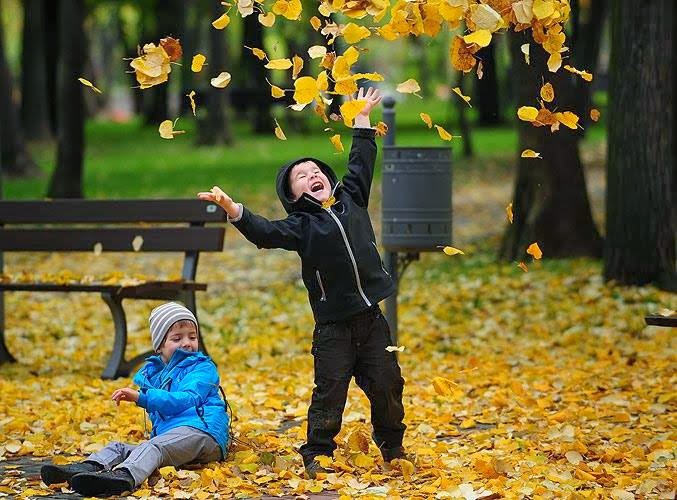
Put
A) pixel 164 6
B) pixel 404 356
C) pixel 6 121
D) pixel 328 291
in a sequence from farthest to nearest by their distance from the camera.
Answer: pixel 164 6
pixel 6 121
pixel 404 356
pixel 328 291

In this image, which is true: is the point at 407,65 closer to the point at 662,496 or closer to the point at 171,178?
the point at 171,178

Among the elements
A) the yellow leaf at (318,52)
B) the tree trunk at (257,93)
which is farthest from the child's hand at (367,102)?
the tree trunk at (257,93)

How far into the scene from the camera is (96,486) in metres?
Result: 5.48

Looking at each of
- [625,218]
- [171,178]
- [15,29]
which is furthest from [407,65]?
[625,218]

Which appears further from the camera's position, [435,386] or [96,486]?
[435,386]

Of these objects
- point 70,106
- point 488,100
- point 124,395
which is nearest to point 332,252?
point 124,395

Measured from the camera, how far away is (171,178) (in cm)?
2370

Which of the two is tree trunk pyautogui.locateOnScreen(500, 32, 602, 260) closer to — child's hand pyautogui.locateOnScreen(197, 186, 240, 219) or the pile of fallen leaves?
the pile of fallen leaves

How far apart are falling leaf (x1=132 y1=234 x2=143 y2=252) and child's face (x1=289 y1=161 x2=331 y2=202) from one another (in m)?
3.55

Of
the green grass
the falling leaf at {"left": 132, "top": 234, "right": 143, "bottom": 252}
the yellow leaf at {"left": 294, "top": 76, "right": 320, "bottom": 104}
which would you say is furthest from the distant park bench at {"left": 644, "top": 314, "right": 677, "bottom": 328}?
the green grass

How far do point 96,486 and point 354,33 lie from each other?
1.98 metres

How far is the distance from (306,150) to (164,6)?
30.6ft

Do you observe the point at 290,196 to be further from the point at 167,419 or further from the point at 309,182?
the point at 167,419

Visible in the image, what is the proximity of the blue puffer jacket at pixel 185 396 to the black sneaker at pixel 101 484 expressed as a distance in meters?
0.45
